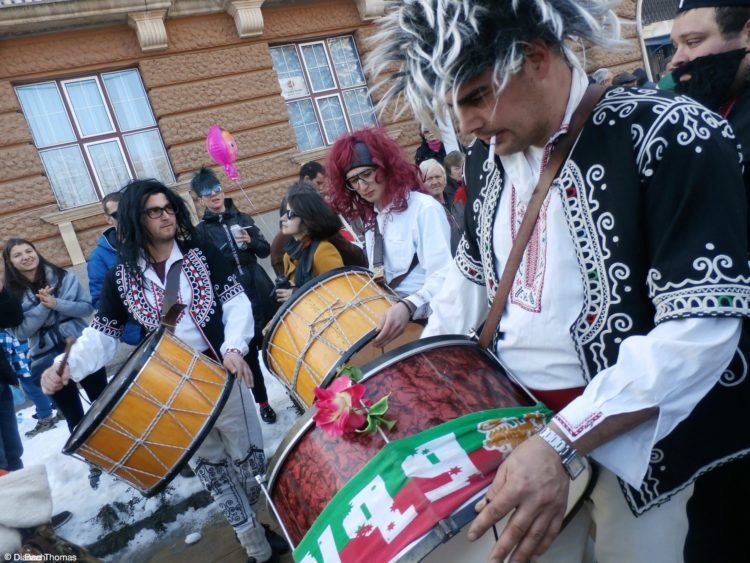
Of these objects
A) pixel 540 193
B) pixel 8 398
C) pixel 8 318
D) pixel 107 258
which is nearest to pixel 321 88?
pixel 107 258

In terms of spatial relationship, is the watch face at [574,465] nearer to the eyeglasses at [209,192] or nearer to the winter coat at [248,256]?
the winter coat at [248,256]

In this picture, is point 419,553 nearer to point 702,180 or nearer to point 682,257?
point 682,257

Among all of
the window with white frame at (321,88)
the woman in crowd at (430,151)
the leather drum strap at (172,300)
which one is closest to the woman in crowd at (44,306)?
the leather drum strap at (172,300)

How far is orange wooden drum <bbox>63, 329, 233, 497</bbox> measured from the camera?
6.97 feet

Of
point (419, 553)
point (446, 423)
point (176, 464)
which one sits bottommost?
point (176, 464)

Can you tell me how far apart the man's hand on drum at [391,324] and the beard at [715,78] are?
1.33 m

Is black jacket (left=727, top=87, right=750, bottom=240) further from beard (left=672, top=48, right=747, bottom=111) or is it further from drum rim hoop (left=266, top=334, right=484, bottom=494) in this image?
drum rim hoop (left=266, top=334, right=484, bottom=494)

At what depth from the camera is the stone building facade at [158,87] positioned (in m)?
6.68

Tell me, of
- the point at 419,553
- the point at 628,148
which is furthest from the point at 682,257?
the point at 419,553

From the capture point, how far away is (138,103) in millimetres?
7461

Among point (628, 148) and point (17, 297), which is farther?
A: point (17, 297)

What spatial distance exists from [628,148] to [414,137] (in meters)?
8.19

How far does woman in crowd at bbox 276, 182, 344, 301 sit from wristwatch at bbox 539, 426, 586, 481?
2475 mm

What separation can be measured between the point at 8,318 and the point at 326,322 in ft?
9.59
